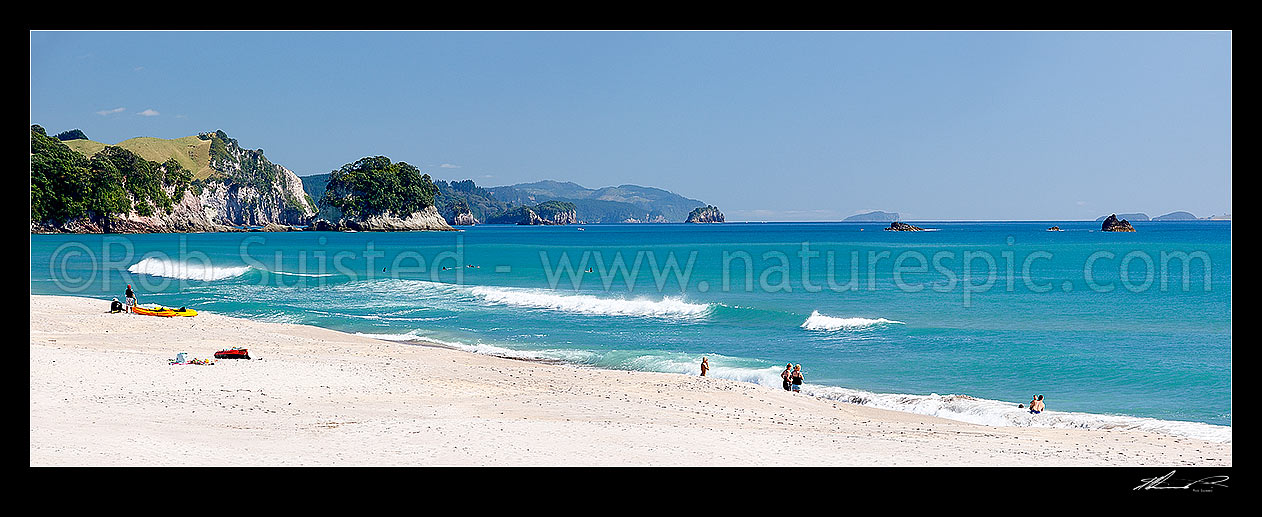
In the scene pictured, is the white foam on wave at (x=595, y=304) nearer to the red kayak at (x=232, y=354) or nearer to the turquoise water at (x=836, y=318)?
the turquoise water at (x=836, y=318)

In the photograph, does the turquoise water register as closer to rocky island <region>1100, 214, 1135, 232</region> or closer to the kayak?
the kayak

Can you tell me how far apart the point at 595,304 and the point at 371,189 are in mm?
144795

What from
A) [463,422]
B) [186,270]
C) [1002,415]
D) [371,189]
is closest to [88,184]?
[371,189]

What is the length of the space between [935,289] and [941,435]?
32.2 meters

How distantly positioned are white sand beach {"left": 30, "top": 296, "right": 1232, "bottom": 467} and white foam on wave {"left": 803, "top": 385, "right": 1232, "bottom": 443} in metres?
0.61

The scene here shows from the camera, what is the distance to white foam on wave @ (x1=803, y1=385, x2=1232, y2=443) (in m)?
12.7

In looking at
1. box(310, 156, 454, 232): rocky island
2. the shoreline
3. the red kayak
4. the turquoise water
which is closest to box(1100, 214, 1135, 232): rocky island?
the turquoise water

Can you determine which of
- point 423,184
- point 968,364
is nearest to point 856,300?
point 968,364

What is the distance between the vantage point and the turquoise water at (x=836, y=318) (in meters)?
16.6

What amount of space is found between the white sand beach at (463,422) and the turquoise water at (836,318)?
249 centimetres

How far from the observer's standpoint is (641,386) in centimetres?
1536

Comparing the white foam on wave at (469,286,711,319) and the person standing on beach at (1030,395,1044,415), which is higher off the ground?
the white foam on wave at (469,286,711,319)
